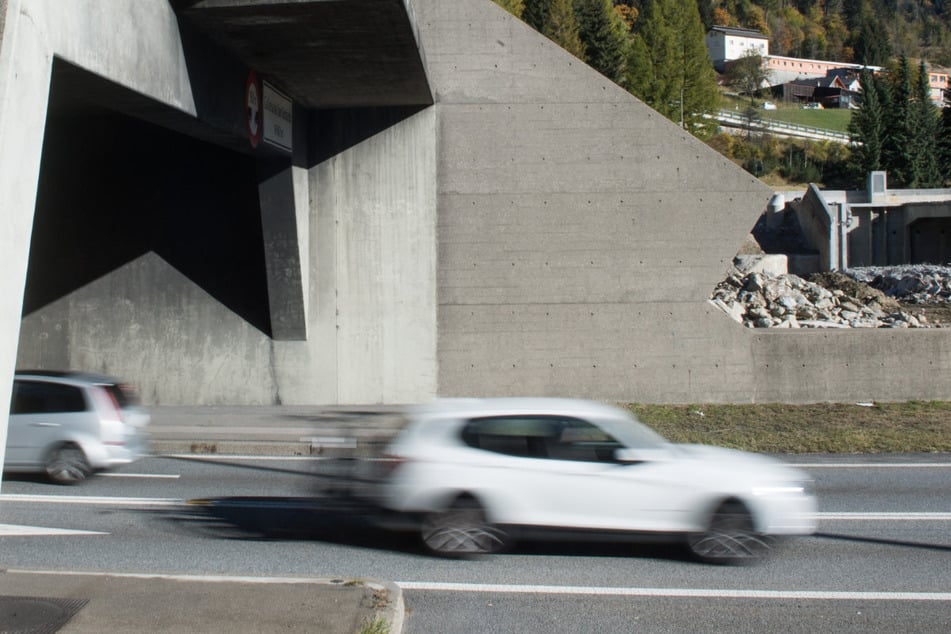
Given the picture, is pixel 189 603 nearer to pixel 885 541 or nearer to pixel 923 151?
pixel 885 541

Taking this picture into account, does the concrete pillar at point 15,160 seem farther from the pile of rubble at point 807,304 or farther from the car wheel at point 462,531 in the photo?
the pile of rubble at point 807,304

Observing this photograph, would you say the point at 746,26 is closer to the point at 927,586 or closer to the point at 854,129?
the point at 854,129

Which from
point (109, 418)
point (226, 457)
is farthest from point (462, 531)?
point (226, 457)

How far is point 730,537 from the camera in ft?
27.1

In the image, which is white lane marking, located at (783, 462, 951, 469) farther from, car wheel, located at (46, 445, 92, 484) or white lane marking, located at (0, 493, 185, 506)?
car wheel, located at (46, 445, 92, 484)

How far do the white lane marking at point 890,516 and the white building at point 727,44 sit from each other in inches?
5938

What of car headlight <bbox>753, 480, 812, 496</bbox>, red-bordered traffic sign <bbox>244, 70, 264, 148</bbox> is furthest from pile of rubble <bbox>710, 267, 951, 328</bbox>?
car headlight <bbox>753, 480, 812, 496</bbox>

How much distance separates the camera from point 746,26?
181875 millimetres

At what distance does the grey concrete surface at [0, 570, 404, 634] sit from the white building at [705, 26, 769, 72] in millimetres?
155487

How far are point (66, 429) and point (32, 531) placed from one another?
2.68 m

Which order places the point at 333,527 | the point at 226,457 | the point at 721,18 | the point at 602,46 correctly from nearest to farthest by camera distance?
1. the point at 333,527
2. the point at 226,457
3. the point at 602,46
4. the point at 721,18

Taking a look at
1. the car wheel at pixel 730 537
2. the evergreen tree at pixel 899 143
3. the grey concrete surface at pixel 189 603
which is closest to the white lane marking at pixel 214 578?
the grey concrete surface at pixel 189 603

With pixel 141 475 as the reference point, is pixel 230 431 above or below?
above

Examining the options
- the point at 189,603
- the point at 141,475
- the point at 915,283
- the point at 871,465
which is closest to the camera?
the point at 189,603
